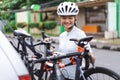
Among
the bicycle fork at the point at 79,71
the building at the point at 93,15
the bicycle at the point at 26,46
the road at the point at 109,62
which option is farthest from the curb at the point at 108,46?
the bicycle fork at the point at 79,71

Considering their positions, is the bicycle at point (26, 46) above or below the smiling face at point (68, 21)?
below

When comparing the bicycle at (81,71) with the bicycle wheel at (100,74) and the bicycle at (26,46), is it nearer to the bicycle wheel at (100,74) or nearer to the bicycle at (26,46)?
the bicycle wheel at (100,74)

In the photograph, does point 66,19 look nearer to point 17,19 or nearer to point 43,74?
point 43,74

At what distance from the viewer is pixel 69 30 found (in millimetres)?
4500

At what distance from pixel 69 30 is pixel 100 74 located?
735mm

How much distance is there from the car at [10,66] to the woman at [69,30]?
1532mm

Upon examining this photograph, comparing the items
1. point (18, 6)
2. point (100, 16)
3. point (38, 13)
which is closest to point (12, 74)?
point (100, 16)

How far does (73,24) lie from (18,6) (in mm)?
42721

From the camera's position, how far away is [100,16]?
100 ft

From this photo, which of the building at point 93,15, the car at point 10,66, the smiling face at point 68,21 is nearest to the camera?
the car at point 10,66

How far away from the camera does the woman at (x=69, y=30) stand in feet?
14.3

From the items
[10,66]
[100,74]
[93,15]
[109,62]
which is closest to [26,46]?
[100,74]

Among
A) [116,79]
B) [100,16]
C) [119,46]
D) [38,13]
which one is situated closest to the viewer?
[116,79]

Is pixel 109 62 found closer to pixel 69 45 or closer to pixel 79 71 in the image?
pixel 69 45
